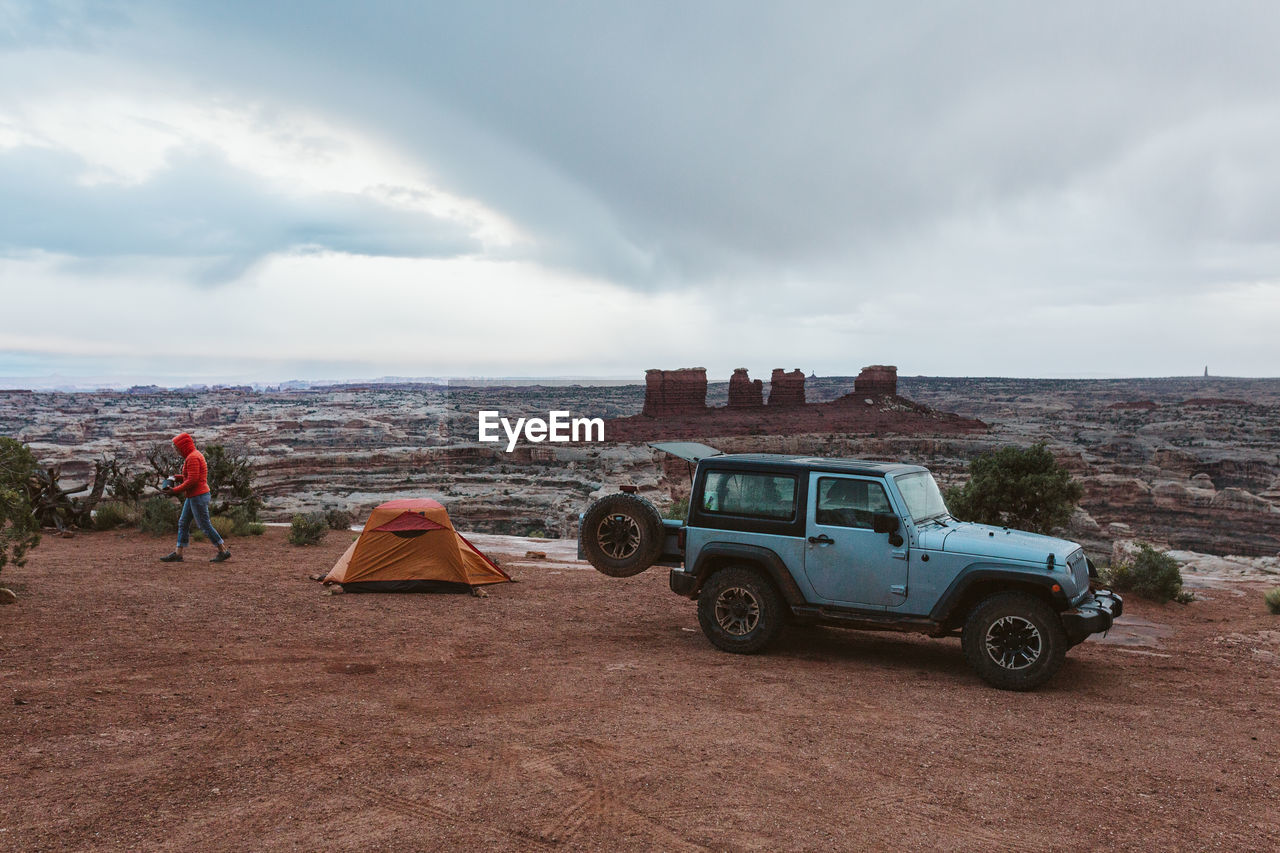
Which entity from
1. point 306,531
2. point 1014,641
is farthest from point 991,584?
point 306,531

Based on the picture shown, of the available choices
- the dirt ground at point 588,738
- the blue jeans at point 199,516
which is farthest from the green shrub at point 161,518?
the dirt ground at point 588,738

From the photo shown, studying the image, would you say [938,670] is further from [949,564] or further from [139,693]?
[139,693]

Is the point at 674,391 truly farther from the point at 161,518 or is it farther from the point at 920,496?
the point at 920,496

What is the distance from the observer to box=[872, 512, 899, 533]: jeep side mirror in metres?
7.51

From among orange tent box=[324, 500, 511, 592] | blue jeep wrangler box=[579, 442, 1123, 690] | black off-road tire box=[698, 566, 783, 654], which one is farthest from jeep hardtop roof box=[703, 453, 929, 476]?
orange tent box=[324, 500, 511, 592]

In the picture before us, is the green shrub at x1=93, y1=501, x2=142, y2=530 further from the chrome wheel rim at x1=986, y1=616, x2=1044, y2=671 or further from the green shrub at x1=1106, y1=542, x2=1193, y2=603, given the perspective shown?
the green shrub at x1=1106, y1=542, x2=1193, y2=603

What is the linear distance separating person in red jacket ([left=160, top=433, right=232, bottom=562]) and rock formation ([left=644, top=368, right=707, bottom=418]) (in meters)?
102

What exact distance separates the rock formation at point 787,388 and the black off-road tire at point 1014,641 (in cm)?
11306

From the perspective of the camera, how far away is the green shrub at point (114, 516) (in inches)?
669

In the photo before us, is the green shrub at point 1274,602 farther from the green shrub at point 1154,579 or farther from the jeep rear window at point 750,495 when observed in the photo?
the jeep rear window at point 750,495

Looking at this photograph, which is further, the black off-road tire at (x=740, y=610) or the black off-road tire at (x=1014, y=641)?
the black off-road tire at (x=740, y=610)

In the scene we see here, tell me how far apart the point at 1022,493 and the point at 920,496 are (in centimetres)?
1214

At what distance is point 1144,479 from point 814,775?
6434cm

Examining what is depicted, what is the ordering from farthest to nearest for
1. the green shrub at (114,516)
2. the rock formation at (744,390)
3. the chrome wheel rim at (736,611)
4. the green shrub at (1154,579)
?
1. the rock formation at (744,390)
2. the green shrub at (114,516)
3. the green shrub at (1154,579)
4. the chrome wheel rim at (736,611)
